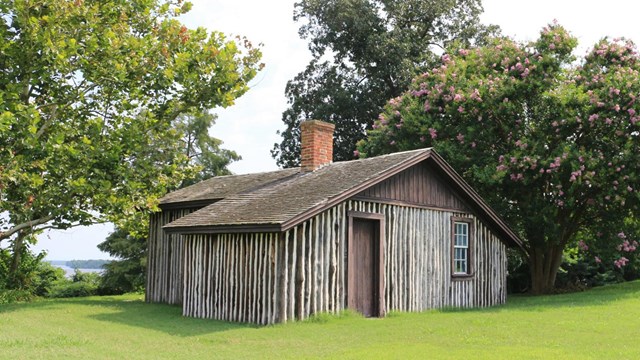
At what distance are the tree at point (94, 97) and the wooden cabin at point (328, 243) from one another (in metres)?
2.24

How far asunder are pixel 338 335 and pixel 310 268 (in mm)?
2379

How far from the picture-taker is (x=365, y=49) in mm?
38156

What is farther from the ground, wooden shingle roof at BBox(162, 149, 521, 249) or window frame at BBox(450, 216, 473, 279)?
wooden shingle roof at BBox(162, 149, 521, 249)

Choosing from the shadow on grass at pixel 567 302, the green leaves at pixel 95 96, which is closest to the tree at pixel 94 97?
the green leaves at pixel 95 96

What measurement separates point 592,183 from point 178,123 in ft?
79.2

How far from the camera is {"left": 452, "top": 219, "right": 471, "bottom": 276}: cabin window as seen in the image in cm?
1961

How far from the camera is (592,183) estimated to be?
72.1 ft

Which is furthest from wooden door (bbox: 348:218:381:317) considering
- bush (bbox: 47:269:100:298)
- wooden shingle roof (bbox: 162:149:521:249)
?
bush (bbox: 47:269:100:298)

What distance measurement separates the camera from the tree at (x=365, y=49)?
37.2 m

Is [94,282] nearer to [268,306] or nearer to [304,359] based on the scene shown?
[268,306]

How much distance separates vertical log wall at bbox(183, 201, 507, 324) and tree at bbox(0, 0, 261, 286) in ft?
16.2

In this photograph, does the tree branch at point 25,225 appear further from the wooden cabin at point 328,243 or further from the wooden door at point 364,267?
the wooden door at point 364,267

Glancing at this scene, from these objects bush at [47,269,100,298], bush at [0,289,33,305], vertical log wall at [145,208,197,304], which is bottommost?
bush at [47,269,100,298]

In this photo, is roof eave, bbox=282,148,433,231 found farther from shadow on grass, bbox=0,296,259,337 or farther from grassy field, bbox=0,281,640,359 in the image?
shadow on grass, bbox=0,296,259,337
